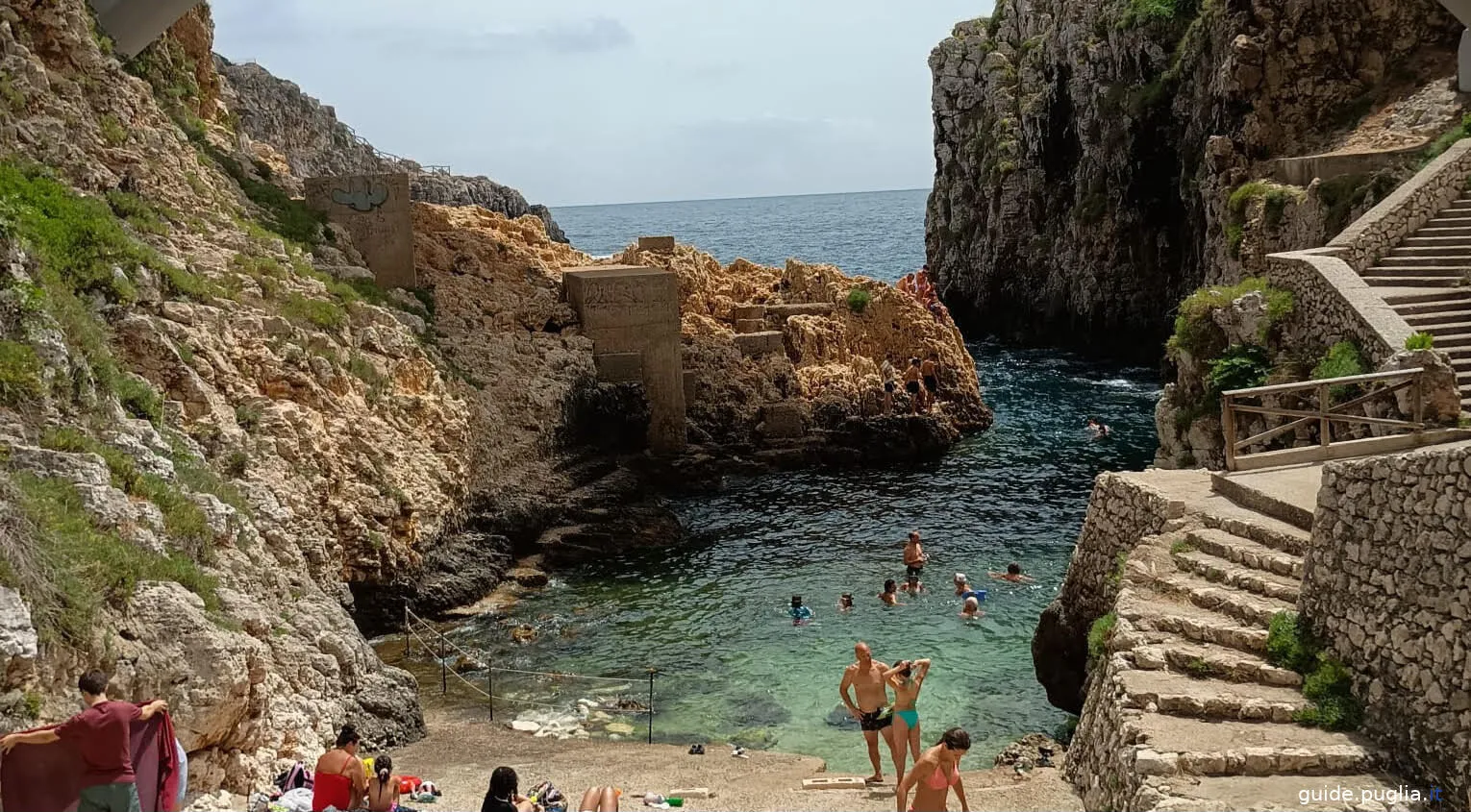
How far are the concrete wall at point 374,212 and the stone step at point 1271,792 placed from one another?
72.9ft

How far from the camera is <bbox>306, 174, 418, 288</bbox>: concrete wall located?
1094 inches

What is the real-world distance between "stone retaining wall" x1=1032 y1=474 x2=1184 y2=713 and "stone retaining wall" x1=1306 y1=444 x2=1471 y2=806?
3.35 meters

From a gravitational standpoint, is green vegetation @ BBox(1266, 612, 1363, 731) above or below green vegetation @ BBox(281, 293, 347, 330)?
below

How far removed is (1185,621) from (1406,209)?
39.5 feet

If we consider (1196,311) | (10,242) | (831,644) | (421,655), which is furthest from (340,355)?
(1196,311)

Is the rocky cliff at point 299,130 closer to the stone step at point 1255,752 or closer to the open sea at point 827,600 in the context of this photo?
the open sea at point 827,600

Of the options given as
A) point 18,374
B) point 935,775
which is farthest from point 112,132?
point 935,775

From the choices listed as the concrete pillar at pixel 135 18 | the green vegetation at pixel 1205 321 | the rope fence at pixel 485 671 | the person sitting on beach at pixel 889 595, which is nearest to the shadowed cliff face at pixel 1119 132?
the green vegetation at pixel 1205 321

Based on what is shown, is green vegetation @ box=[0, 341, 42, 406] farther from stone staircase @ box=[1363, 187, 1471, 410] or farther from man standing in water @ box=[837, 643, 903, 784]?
stone staircase @ box=[1363, 187, 1471, 410]

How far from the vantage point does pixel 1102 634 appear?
1312 cm

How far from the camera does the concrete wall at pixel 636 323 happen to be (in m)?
31.1

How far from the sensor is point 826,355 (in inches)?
1422

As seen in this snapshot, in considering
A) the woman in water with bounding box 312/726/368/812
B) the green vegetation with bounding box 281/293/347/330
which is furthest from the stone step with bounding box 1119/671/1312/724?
the green vegetation with bounding box 281/293/347/330

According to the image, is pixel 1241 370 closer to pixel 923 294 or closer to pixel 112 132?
pixel 112 132
